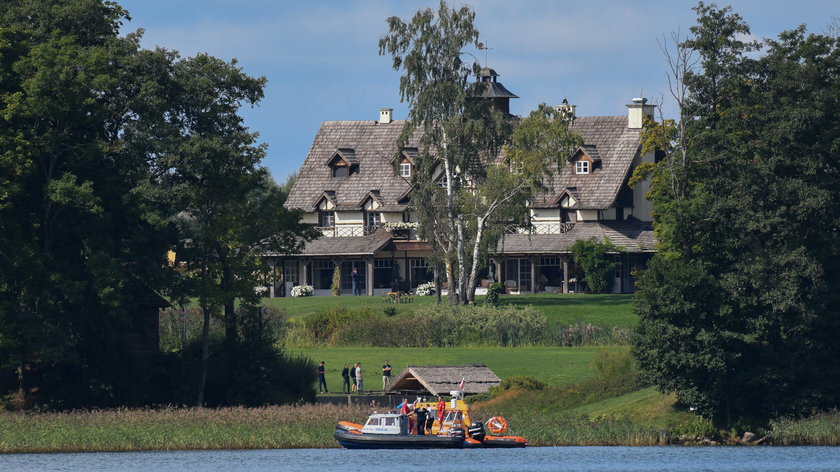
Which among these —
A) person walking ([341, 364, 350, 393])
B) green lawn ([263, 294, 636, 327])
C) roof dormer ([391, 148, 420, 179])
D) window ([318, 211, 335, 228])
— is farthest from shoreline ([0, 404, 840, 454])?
window ([318, 211, 335, 228])

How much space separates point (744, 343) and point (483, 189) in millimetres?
30563

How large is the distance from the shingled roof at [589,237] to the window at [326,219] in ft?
40.5

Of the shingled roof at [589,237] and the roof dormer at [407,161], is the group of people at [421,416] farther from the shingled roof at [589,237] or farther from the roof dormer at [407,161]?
the roof dormer at [407,161]

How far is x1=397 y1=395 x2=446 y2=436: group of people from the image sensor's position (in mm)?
53062

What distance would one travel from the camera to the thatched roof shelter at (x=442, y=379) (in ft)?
204

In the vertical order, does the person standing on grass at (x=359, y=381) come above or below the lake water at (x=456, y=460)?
above

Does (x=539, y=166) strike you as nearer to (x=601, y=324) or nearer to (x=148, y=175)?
(x=601, y=324)

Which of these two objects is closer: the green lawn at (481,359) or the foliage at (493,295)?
the green lawn at (481,359)

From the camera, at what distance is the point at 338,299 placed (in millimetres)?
93688

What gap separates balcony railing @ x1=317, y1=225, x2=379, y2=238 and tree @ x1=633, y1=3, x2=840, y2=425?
152 feet

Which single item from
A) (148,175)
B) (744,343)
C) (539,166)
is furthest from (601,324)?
(148,175)

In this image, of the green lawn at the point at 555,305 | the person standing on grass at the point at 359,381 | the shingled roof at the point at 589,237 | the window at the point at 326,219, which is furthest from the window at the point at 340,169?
the person standing on grass at the point at 359,381

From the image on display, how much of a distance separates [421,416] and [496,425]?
2521mm

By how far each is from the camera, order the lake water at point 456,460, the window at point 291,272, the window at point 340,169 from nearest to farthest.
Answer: the lake water at point 456,460
the window at point 291,272
the window at point 340,169
